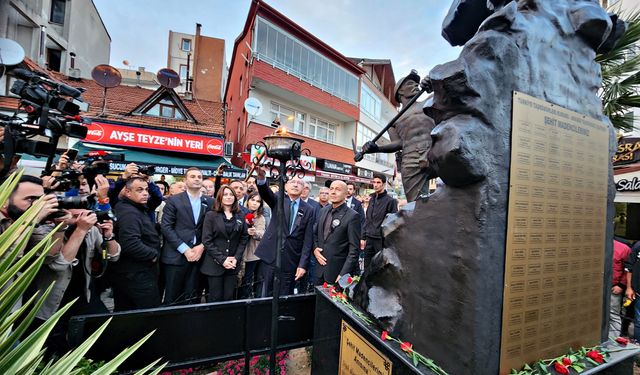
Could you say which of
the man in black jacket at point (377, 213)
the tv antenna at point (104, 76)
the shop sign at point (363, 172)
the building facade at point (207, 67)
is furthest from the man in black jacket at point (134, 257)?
the building facade at point (207, 67)

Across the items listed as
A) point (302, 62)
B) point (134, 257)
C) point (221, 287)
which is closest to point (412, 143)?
point (221, 287)

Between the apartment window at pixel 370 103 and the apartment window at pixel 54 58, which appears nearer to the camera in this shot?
the apartment window at pixel 54 58

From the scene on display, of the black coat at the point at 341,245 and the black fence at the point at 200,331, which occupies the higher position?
the black coat at the point at 341,245

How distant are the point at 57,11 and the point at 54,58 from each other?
2934mm

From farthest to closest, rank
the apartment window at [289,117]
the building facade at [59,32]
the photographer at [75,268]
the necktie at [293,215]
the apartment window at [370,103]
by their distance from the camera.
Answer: the apartment window at [370,103], the apartment window at [289,117], the building facade at [59,32], the necktie at [293,215], the photographer at [75,268]

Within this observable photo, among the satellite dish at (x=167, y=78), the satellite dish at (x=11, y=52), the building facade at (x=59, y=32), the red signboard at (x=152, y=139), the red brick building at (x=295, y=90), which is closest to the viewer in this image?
the satellite dish at (x=11, y=52)

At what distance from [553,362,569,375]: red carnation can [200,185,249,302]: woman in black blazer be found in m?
3.32

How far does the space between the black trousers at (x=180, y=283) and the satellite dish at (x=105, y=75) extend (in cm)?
1343

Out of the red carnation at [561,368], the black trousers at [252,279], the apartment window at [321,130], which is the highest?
the apartment window at [321,130]

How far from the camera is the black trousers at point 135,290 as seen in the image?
341 cm

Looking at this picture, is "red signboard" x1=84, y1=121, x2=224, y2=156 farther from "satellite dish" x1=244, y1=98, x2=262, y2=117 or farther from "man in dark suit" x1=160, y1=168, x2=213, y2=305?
"man in dark suit" x1=160, y1=168, x2=213, y2=305

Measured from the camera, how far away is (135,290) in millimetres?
3424

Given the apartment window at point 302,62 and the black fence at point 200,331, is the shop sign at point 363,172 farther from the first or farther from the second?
the black fence at point 200,331

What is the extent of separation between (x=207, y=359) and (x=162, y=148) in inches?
509
